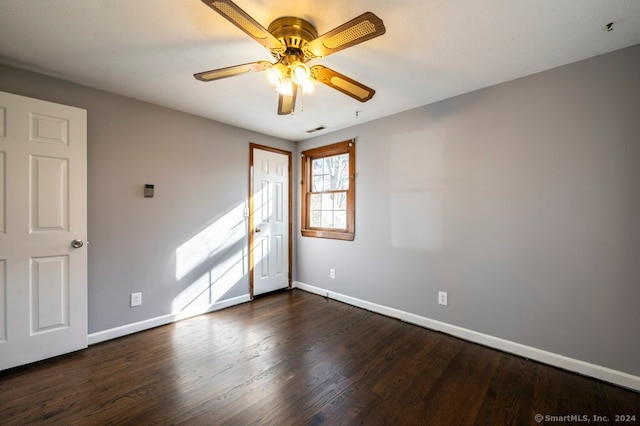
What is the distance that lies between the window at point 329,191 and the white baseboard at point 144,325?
1.57 m

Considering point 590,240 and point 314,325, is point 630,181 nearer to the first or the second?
point 590,240

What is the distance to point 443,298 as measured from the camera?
2.71 metres

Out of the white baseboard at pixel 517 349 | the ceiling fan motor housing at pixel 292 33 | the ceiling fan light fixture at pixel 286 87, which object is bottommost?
the white baseboard at pixel 517 349

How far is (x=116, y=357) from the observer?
2227 millimetres

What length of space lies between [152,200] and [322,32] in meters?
2.34

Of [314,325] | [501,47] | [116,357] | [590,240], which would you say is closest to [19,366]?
[116,357]

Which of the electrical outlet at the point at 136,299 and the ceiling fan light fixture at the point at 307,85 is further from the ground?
the ceiling fan light fixture at the point at 307,85

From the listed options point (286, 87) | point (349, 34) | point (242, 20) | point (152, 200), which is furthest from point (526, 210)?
point (152, 200)

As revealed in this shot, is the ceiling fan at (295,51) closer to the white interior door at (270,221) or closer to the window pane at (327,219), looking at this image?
the white interior door at (270,221)

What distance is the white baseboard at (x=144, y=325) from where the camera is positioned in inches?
97.3

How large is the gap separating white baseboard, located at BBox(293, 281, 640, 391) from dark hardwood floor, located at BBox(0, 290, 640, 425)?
62mm

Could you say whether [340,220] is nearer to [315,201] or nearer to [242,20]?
[315,201]

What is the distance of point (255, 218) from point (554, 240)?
10.5 feet

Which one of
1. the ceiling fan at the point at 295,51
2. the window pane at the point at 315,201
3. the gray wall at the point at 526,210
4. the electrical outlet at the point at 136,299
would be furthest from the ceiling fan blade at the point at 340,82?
the electrical outlet at the point at 136,299
